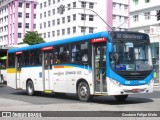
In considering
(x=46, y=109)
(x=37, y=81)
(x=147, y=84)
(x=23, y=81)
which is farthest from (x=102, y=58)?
(x=23, y=81)

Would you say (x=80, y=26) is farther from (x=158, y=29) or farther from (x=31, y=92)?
(x=31, y=92)

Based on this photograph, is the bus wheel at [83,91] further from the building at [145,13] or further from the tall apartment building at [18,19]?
the tall apartment building at [18,19]

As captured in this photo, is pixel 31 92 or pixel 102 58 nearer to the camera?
pixel 102 58

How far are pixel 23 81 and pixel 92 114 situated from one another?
36.0 ft

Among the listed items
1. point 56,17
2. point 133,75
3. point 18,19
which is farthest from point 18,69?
point 18,19

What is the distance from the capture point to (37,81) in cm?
2047

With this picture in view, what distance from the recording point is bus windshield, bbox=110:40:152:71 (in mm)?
14812

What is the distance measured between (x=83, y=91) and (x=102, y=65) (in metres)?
1.77

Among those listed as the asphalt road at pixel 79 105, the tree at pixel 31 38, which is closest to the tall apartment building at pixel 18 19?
the tree at pixel 31 38

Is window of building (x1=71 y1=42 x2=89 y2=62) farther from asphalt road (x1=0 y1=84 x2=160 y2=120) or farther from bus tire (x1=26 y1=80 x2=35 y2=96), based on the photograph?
bus tire (x1=26 y1=80 x2=35 y2=96)

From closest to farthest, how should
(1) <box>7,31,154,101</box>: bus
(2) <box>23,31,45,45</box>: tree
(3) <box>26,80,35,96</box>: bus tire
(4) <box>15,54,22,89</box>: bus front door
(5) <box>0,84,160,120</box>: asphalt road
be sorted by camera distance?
(5) <box>0,84,160,120</box>: asphalt road < (1) <box>7,31,154,101</box>: bus < (3) <box>26,80,35,96</box>: bus tire < (4) <box>15,54,22,89</box>: bus front door < (2) <box>23,31,45,45</box>: tree

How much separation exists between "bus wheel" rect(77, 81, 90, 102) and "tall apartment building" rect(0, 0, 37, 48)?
8575 centimetres

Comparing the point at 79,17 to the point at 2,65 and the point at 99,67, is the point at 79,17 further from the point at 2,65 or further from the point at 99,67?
the point at 99,67

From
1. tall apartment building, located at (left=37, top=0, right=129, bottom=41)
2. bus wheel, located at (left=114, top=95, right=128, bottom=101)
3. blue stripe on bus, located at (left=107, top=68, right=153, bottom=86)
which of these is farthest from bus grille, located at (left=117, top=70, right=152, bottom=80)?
tall apartment building, located at (left=37, top=0, right=129, bottom=41)
